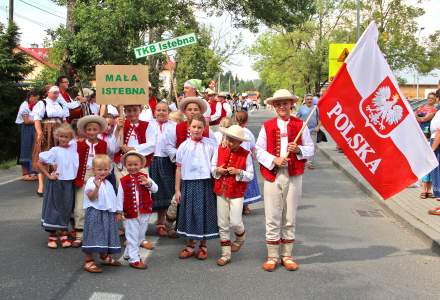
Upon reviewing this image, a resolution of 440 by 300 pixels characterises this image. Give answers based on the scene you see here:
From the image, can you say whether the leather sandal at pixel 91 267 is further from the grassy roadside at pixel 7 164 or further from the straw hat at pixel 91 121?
the grassy roadside at pixel 7 164

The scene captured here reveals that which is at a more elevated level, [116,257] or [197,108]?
[197,108]

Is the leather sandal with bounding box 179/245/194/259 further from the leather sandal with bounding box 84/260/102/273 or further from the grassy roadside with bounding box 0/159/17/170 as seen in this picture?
the grassy roadside with bounding box 0/159/17/170

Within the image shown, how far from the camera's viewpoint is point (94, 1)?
16266 millimetres

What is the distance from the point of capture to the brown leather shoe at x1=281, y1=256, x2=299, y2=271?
571cm

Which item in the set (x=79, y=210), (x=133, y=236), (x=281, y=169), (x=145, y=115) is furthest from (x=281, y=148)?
(x=145, y=115)

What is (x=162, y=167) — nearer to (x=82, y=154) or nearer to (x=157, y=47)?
(x=82, y=154)

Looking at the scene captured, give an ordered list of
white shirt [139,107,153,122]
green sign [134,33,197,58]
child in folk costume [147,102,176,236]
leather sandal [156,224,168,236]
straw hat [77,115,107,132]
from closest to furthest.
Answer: straw hat [77,115,107,132] → child in folk costume [147,102,176,236] → leather sandal [156,224,168,236] → white shirt [139,107,153,122] → green sign [134,33,197,58]

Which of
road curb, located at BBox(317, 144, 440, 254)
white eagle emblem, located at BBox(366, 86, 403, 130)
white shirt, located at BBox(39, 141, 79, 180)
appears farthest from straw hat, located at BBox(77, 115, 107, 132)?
road curb, located at BBox(317, 144, 440, 254)

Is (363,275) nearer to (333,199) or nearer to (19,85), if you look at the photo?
(333,199)

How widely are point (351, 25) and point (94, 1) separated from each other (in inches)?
1242

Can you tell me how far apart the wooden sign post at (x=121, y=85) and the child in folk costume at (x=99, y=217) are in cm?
167

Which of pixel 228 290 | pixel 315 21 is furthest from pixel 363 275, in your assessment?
pixel 315 21

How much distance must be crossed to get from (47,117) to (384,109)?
579 cm

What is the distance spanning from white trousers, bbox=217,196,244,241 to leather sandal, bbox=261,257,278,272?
46cm
